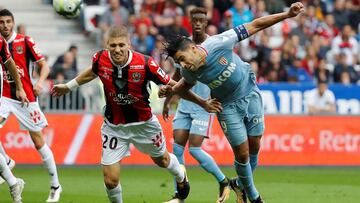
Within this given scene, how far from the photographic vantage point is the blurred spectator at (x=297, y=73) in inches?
→ 944

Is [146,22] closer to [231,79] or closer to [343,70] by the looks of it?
[343,70]

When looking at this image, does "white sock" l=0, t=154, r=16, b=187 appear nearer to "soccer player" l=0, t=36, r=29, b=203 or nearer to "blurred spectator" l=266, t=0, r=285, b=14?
"soccer player" l=0, t=36, r=29, b=203

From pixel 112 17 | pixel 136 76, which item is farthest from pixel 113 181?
pixel 112 17

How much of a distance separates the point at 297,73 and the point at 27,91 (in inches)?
431

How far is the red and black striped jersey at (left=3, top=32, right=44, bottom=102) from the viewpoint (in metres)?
14.3

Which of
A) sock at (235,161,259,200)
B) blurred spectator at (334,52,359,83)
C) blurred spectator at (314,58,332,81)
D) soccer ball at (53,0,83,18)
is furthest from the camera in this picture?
blurred spectator at (334,52,359,83)

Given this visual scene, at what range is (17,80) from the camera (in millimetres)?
13047

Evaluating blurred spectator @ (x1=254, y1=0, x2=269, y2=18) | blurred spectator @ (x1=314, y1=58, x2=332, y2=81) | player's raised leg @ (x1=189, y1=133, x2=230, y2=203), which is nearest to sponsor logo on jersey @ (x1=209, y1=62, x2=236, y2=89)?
player's raised leg @ (x1=189, y1=133, x2=230, y2=203)

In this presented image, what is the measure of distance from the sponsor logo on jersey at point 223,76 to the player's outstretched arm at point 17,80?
2610 millimetres

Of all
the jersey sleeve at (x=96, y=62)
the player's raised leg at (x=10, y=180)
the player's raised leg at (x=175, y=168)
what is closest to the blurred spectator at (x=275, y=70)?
the player's raised leg at (x=175, y=168)

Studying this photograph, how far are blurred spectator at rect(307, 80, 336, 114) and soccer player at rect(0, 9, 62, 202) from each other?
28.3 ft

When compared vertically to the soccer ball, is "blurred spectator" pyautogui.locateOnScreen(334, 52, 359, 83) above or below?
below

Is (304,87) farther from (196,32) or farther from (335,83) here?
(196,32)

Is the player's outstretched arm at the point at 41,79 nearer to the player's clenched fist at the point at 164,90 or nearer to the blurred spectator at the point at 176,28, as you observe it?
the player's clenched fist at the point at 164,90
